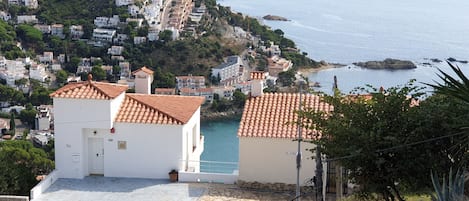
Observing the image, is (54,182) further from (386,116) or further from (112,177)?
(386,116)

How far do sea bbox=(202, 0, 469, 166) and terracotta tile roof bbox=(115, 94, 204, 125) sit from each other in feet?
115

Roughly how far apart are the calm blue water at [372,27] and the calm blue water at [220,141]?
97.7 ft

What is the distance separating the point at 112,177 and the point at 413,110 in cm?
600

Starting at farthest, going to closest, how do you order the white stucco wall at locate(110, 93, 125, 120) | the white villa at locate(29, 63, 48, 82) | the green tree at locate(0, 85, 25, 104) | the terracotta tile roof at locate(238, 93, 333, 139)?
the white villa at locate(29, 63, 48, 82), the green tree at locate(0, 85, 25, 104), the white stucco wall at locate(110, 93, 125, 120), the terracotta tile roof at locate(238, 93, 333, 139)

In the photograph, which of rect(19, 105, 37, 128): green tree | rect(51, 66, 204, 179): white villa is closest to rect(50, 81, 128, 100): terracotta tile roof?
rect(51, 66, 204, 179): white villa

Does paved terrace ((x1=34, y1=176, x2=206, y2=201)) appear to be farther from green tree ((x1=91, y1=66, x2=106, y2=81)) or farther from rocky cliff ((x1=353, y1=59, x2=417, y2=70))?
rocky cliff ((x1=353, y1=59, x2=417, y2=70))

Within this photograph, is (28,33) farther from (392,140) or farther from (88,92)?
(392,140)

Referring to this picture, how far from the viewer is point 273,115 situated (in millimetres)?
11781

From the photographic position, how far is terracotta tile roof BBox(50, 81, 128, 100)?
442 inches

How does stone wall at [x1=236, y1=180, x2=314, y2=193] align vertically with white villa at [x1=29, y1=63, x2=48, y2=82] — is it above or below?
above

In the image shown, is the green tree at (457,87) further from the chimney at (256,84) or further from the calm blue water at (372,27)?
the calm blue water at (372,27)

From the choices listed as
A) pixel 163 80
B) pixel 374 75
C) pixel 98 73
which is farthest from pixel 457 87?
pixel 374 75

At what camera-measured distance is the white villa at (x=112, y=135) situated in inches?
443

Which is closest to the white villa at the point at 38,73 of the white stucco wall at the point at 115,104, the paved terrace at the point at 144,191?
the white stucco wall at the point at 115,104
